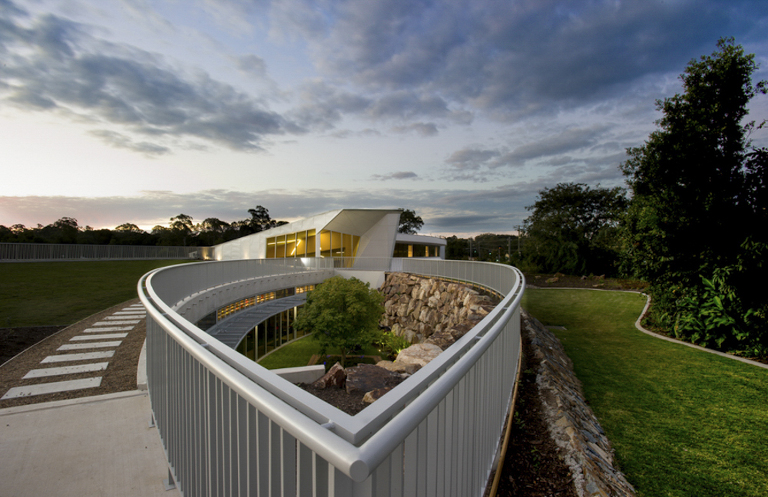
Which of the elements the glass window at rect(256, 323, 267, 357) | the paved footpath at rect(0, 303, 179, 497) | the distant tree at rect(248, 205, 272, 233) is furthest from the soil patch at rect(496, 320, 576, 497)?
the distant tree at rect(248, 205, 272, 233)

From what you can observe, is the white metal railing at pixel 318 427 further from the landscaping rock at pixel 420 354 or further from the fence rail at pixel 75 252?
the fence rail at pixel 75 252

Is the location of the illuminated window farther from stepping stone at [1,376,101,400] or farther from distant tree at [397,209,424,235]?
distant tree at [397,209,424,235]

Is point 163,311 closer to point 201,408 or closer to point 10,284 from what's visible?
point 201,408

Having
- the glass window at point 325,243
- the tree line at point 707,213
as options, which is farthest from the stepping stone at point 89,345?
the glass window at point 325,243

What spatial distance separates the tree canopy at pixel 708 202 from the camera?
9.23 m

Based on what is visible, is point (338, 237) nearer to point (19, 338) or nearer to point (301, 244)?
point (301, 244)

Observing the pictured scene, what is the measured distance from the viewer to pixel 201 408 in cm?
226

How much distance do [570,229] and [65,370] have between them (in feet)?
140

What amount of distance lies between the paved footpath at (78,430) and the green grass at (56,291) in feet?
24.4

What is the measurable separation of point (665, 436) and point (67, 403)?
8457mm

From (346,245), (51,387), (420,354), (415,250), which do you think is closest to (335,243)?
(346,245)

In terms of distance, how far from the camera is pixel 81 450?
4.13 metres

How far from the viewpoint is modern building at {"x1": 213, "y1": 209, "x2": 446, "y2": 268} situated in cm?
3031

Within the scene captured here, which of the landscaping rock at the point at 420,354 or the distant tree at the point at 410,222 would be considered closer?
the landscaping rock at the point at 420,354
